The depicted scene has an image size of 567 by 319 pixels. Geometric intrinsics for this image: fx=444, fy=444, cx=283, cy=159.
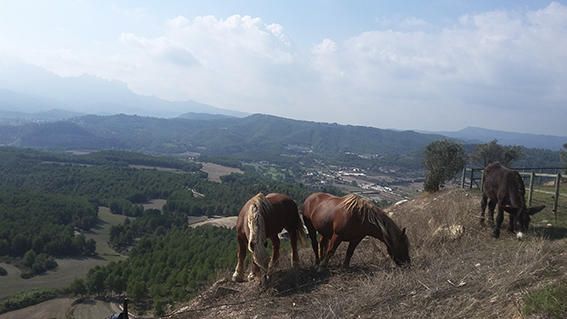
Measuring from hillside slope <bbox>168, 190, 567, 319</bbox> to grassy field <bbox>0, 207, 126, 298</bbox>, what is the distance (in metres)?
48.6

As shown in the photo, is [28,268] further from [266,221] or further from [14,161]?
[14,161]

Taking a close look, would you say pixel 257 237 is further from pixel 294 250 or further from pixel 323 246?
pixel 323 246

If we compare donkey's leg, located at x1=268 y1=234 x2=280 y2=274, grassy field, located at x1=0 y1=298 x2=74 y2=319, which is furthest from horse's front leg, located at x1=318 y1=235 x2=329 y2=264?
grassy field, located at x1=0 y1=298 x2=74 y2=319

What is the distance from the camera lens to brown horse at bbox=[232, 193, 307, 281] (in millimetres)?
6594

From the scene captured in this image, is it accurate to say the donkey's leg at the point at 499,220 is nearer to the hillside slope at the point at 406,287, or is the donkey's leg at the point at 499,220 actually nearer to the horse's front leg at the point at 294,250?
the hillside slope at the point at 406,287

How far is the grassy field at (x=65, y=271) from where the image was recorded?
1929 inches

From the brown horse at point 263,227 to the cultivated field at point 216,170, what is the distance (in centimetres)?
11742

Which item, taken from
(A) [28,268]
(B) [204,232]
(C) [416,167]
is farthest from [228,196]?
(C) [416,167]

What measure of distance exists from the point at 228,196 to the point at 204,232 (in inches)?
1502

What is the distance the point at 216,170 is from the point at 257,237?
141947 mm

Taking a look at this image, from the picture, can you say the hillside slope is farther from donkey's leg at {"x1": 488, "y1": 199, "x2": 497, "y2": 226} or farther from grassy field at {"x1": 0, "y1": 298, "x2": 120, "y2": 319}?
grassy field at {"x1": 0, "y1": 298, "x2": 120, "y2": 319}

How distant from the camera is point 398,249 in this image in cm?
710

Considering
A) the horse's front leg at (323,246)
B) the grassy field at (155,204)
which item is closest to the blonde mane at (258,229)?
the horse's front leg at (323,246)

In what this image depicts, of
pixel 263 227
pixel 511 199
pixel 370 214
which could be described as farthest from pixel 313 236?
pixel 511 199
